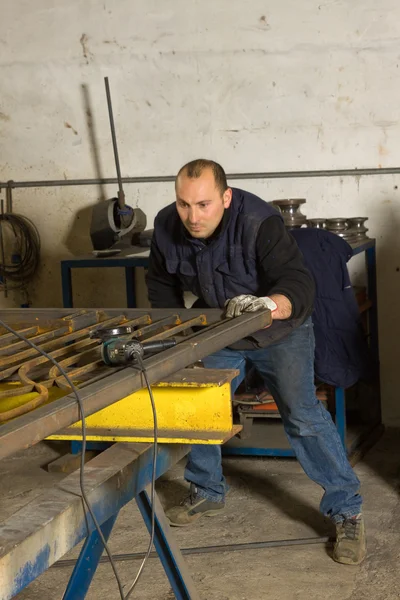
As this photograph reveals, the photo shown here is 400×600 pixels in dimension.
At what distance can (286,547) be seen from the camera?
2756 mm

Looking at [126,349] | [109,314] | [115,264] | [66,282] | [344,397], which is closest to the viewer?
[126,349]

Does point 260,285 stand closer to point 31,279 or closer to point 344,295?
point 344,295

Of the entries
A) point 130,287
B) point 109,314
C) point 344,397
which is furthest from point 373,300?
point 109,314

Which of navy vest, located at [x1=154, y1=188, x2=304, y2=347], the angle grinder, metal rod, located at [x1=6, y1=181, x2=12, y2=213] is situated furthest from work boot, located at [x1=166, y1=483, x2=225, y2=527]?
metal rod, located at [x1=6, y1=181, x2=12, y2=213]

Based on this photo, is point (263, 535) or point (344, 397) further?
point (344, 397)

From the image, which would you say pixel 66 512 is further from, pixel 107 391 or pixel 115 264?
pixel 115 264

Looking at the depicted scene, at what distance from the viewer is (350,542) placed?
104 inches

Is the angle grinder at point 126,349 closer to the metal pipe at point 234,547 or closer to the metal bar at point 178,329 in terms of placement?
the metal bar at point 178,329

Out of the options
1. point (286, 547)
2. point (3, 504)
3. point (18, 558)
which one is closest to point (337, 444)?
point (286, 547)

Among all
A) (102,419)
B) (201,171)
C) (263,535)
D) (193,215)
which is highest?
(201,171)

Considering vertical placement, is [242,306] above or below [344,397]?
above

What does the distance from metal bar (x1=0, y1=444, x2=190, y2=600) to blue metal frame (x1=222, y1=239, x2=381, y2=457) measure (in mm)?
1547

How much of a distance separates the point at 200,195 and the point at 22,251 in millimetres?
1971

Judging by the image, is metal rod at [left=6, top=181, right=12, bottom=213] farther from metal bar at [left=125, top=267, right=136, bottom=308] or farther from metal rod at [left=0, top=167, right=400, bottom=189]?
metal bar at [left=125, top=267, right=136, bottom=308]
